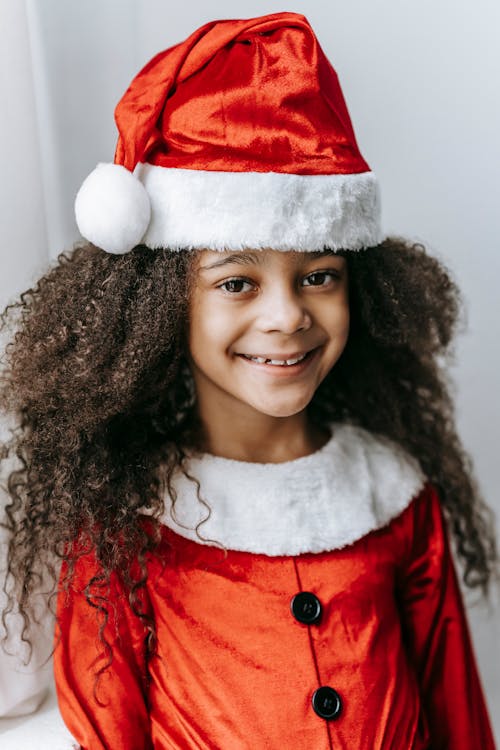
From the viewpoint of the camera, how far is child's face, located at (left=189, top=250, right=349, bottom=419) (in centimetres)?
100

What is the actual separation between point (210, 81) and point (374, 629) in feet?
2.06

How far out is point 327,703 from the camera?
1055 mm

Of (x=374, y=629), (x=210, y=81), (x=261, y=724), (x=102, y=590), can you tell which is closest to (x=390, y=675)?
(x=374, y=629)

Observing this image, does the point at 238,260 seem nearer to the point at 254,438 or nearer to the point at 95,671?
the point at 254,438

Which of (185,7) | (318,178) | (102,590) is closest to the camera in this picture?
(318,178)

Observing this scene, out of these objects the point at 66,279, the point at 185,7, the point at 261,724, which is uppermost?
the point at 185,7

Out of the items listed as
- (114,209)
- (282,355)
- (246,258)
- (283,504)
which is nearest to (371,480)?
(283,504)

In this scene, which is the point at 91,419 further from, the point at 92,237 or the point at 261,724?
the point at 261,724

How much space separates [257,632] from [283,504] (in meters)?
0.14

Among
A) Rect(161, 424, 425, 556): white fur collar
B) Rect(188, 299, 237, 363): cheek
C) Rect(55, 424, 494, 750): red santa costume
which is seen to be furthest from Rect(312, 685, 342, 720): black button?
Rect(188, 299, 237, 363): cheek

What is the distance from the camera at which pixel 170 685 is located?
109 centimetres

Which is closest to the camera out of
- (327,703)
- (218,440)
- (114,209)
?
(114,209)

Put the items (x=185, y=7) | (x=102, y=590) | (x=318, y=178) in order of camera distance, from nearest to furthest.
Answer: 1. (x=318, y=178)
2. (x=102, y=590)
3. (x=185, y=7)

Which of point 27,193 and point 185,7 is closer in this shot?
point 27,193
